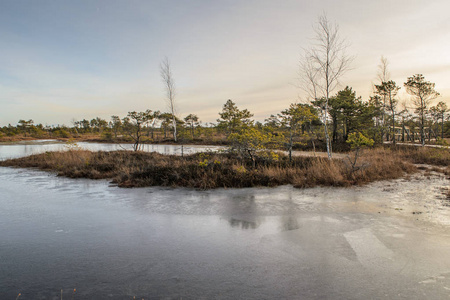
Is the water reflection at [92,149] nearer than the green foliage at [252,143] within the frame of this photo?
No

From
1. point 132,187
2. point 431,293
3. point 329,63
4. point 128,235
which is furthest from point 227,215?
point 329,63

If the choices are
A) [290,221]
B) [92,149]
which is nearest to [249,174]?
[290,221]

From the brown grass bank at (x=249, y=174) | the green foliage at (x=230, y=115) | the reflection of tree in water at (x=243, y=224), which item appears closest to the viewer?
the reflection of tree in water at (x=243, y=224)

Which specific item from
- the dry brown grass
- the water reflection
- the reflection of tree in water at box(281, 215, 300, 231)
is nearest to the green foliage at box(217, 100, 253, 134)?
the water reflection

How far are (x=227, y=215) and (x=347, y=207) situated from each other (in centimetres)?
359

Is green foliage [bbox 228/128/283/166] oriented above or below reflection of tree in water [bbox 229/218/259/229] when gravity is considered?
above

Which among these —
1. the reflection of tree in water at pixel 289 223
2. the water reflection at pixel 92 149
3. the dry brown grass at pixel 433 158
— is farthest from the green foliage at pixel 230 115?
the reflection of tree in water at pixel 289 223

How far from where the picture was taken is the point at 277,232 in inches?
211

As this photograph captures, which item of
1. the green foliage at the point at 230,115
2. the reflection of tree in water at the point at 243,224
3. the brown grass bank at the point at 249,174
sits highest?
the green foliage at the point at 230,115

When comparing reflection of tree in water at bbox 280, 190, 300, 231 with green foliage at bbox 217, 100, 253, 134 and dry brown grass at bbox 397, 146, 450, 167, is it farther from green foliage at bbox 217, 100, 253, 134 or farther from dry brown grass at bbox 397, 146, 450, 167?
green foliage at bbox 217, 100, 253, 134

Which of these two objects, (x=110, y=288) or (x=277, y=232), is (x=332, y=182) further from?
(x=110, y=288)

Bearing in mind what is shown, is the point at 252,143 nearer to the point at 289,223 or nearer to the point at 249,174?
the point at 249,174

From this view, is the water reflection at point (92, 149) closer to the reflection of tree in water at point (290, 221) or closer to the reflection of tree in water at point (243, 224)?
the reflection of tree in water at point (290, 221)

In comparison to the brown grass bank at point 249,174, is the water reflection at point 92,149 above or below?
above
